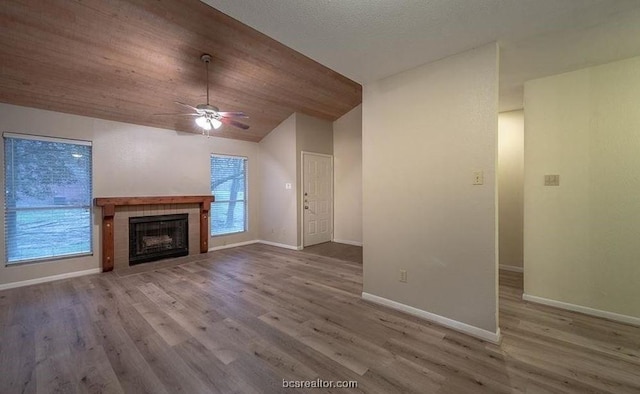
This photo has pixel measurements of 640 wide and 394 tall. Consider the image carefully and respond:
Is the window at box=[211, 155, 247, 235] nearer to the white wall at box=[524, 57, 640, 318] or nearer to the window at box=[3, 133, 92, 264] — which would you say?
the window at box=[3, 133, 92, 264]

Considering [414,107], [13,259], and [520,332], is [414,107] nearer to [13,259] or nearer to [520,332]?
[520,332]

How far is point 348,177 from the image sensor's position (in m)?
6.36

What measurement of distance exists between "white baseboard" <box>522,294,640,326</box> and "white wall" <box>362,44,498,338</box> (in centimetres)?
123

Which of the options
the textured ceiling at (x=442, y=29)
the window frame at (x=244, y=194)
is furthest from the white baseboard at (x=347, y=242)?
the textured ceiling at (x=442, y=29)

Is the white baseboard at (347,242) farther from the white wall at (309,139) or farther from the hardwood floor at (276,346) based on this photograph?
the hardwood floor at (276,346)

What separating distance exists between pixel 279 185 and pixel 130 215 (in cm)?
284

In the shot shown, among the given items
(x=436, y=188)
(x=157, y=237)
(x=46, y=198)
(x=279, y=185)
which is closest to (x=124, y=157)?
(x=46, y=198)

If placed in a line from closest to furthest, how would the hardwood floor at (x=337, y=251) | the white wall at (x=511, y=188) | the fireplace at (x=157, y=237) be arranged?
the white wall at (x=511, y=188) < the fireplace at (x=157, y=237) < the hardwood floor at (x=337, y=251)

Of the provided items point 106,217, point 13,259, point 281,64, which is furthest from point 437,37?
point 13,259

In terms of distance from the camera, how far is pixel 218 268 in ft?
14.3

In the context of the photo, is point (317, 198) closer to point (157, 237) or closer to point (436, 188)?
point (157, 237)

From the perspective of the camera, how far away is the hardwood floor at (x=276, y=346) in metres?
1.79

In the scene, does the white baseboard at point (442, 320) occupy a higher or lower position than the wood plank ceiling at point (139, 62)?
lower

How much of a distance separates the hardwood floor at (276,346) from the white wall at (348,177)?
2.97 meters
